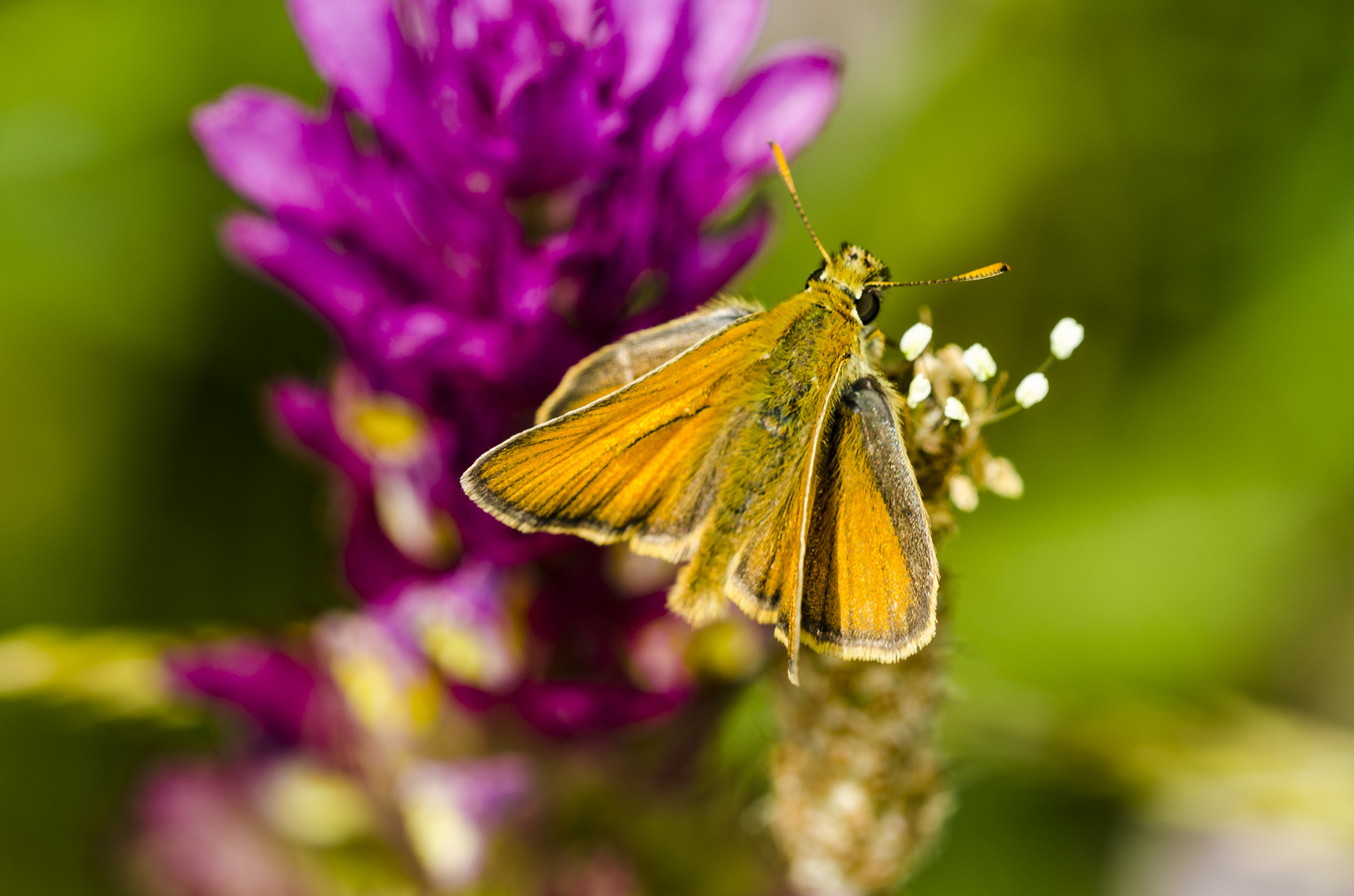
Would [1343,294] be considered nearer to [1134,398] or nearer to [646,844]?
[1134,398]

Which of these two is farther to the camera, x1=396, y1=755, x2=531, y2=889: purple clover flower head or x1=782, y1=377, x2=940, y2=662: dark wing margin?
x1=396, y1=755, x2=531, y2=889: purple clover flower head

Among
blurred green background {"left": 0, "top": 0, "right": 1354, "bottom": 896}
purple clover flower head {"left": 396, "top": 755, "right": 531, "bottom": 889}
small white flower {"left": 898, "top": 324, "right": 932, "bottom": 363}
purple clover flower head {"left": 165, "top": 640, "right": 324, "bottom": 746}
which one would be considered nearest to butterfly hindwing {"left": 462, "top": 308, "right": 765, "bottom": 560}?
small white flower {"left": 898, "top": 324, "right": 932, "bottom": 363}

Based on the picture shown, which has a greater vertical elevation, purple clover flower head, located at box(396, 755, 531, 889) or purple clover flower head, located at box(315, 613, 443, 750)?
purple clover flower head, located at box(315, 613, 443, 750)

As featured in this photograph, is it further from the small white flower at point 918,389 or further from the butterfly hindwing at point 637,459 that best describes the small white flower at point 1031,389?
the butterfly hindwing at point 637,459

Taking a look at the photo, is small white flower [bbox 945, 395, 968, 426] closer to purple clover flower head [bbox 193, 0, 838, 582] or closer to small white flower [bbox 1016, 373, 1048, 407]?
small white flower [bbox 1016, 373, 1048, 407]

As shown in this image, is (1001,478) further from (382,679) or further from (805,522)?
(382,679)

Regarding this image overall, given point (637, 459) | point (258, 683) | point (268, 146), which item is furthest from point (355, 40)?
point (258, 683)

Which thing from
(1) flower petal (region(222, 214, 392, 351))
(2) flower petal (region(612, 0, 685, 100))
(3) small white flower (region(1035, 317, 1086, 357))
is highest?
(2) flower petal (region(612, 0, 685, 100))
